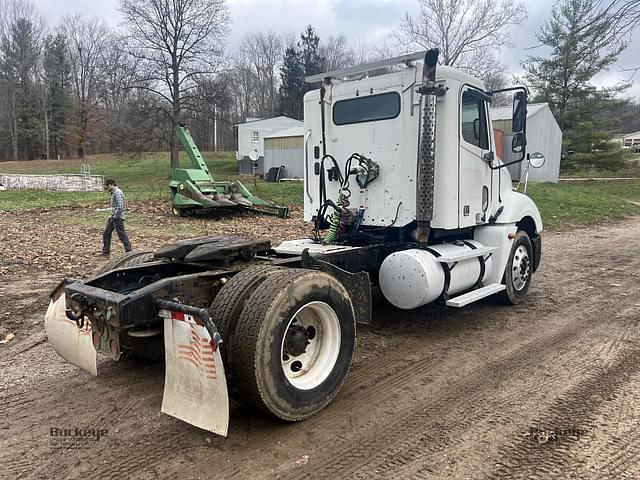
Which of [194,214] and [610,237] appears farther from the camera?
[194,214]

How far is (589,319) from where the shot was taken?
5.96 m

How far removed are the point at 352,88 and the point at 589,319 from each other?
3847mm

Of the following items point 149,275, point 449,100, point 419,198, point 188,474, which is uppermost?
point 449,100

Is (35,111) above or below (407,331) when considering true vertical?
above

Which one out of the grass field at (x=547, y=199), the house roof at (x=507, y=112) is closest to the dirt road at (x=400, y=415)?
the grass field at (x=547, y=199)

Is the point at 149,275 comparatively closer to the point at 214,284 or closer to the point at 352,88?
the point at 214,284

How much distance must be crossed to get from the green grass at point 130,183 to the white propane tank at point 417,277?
15.0m

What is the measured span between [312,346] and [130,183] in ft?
103

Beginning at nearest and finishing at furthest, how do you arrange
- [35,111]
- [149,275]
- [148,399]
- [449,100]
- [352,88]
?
[148,399]
[149,275]
[449,100]
[352,88]
[35,111]

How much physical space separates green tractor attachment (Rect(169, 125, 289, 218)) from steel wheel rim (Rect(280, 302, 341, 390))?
39.5 feet

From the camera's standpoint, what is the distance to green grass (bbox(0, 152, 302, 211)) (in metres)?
20.1

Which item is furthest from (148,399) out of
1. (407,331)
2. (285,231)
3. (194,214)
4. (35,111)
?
(35,111)

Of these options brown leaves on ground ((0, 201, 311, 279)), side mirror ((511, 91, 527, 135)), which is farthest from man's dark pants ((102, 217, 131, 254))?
side mirror ((511, 91, 527, 135))

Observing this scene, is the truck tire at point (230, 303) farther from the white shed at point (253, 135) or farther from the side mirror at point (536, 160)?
the white shed at point (253, 135)
